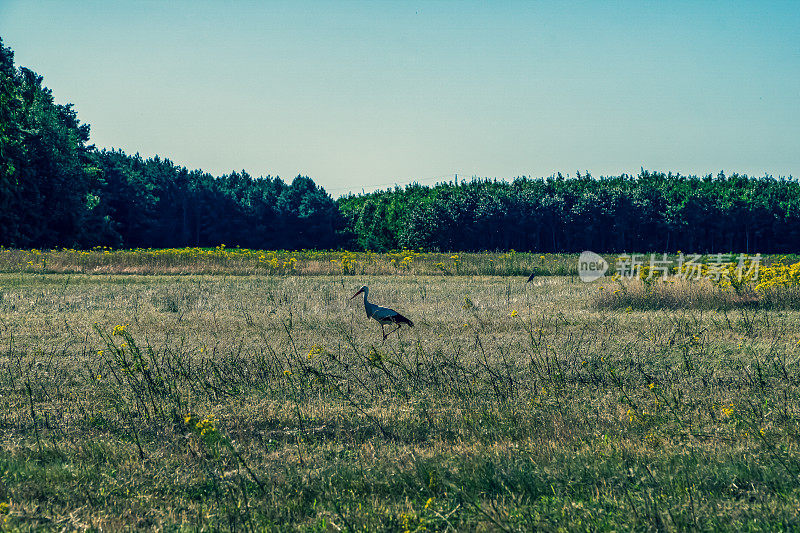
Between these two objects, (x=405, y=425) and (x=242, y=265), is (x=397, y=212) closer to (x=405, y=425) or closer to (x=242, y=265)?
(x=242, y=265)

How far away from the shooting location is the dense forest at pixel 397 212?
156 ft

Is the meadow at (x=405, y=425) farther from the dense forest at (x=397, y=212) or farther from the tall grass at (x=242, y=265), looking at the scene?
the dense forest at (x=397, y=212)

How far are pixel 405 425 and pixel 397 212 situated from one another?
70705mm

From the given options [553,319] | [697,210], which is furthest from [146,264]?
[697,210]

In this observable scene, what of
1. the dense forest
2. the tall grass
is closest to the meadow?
the tall grass

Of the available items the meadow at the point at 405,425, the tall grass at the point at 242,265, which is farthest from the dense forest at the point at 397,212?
the meadow at the point at 405,425

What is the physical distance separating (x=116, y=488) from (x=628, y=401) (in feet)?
14.4

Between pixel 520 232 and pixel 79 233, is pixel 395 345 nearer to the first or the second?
pixel 79 233

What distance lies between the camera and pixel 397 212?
7575cm

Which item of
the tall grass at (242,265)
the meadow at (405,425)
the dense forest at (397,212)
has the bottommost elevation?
the meadow at (405,425)

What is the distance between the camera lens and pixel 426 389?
21.7 feet

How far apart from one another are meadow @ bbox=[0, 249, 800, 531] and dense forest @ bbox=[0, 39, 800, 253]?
39966 mm

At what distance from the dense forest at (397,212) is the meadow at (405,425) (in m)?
40.0

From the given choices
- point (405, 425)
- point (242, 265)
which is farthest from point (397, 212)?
point (405, 425)
